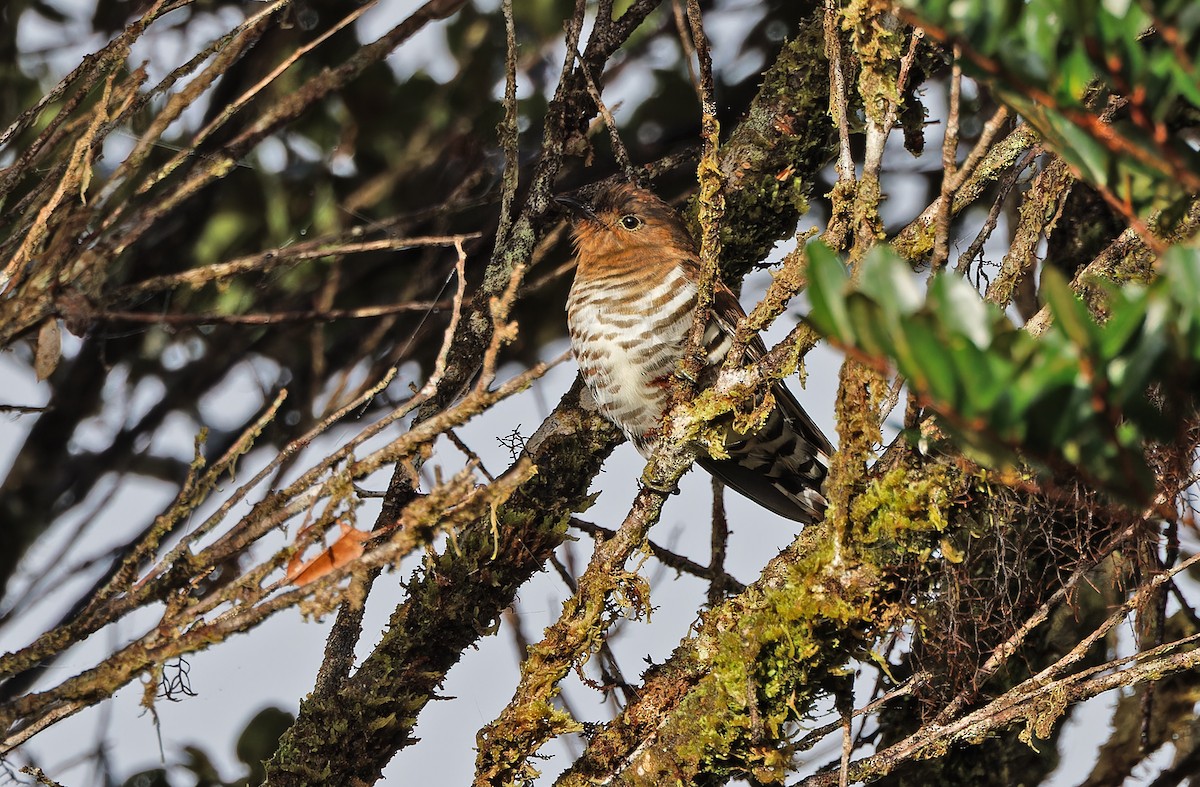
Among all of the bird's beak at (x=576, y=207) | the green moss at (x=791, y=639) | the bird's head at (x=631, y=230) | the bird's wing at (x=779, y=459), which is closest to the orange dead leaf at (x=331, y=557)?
the green moss at (x=791, y=639)

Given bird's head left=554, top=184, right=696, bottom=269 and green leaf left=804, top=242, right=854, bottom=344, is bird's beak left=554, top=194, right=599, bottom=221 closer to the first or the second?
bird's head left=554, top=184, right=696, bottom=269

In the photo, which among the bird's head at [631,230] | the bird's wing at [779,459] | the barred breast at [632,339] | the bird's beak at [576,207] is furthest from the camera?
the bird's beak at [576,207]

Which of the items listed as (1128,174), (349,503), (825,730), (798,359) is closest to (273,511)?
(349,503)

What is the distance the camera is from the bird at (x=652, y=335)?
3971 mm

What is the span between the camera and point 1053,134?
139cm

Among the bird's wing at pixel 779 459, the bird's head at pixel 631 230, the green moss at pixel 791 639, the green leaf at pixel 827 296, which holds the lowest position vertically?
the green leaf at pixel 827 296

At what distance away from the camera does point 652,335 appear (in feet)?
13.4

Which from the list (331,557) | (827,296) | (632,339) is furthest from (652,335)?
(827,296)

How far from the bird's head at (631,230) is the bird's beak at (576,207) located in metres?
0.02

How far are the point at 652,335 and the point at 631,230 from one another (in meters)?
0.59

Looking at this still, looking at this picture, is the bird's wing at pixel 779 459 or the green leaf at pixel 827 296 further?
the bird's wing at pixel 779 459

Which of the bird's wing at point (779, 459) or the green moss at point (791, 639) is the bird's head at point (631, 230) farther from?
the green moss at point (791, 639)

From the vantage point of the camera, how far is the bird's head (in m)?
4.40

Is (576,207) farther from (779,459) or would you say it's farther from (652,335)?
(779,459)
